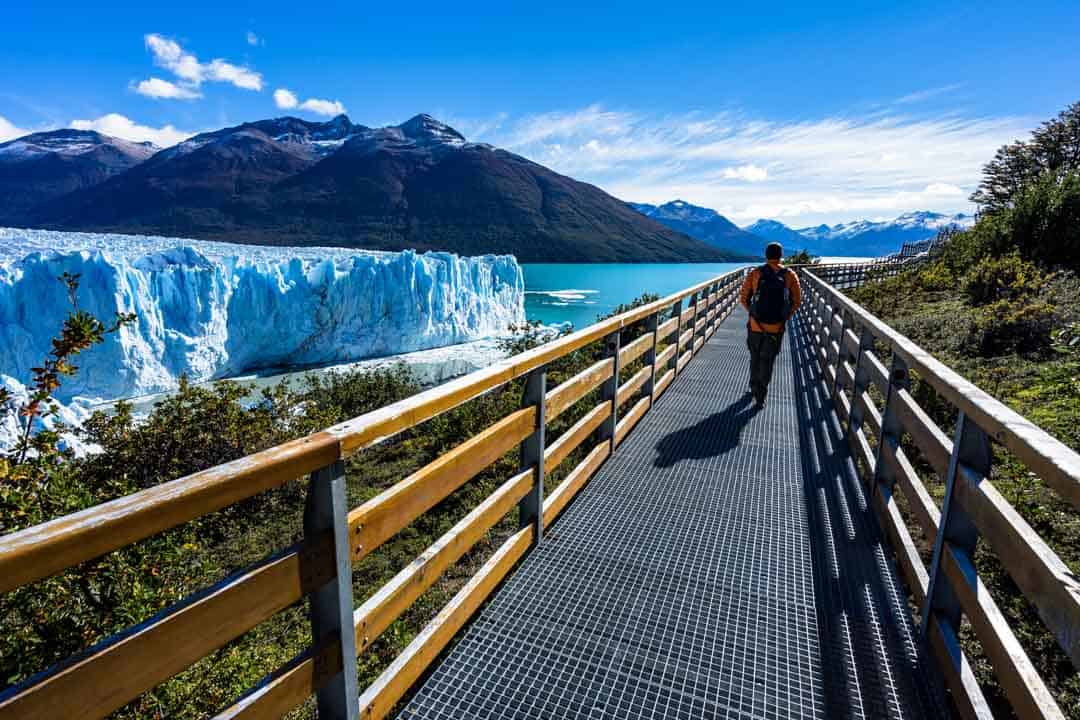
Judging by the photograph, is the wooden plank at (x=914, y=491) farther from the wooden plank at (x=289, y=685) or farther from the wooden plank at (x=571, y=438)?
the wooden plank at (x=289, y=685)

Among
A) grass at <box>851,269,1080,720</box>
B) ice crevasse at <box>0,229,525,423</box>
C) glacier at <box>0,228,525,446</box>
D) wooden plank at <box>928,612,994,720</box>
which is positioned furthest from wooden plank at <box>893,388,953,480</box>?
ice crevasse at <box>0,229,525,423</box>

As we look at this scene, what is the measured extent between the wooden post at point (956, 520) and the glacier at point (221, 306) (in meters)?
17.8

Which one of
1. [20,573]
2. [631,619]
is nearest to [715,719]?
[631,619]

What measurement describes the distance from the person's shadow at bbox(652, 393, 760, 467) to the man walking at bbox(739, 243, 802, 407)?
1.54 ft

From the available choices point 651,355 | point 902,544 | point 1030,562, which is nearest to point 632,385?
point 651,355

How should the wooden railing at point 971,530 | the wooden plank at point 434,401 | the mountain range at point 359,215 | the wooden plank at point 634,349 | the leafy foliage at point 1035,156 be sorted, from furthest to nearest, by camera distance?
the mountain range at point 359,215 → the leafy foliage at point 1035,156 → the wooden plank at point 634,349 → the wooden plank at point 434,401 → the wooden railing at point 971,530

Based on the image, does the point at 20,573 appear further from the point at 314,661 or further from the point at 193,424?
the point at 193,424

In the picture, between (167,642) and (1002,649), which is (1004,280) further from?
(167,642)

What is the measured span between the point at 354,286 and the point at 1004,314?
98.9ft

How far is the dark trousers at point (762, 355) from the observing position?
5.88 meters

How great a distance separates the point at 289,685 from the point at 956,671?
7.66 feet

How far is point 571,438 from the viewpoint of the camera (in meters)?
3.69

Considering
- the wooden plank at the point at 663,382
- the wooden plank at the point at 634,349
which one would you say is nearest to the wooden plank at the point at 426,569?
the wooden plank at the point at 634,349

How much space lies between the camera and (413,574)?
2.11 metres
